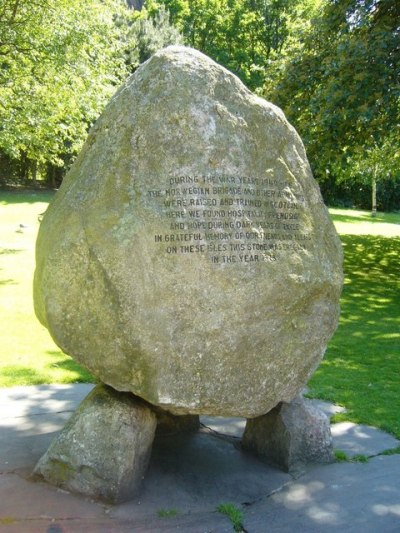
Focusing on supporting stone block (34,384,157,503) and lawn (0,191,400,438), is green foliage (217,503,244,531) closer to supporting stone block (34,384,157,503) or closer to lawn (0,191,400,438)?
supporting stone block (34,384,157,503)

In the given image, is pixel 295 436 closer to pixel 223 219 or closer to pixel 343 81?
pixel 223 219

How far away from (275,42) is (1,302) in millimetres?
30987

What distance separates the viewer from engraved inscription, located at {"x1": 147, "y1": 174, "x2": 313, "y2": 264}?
4035 millimetres

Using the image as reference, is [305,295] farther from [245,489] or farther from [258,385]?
[245,489]

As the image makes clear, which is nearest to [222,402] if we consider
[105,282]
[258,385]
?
[258,385]

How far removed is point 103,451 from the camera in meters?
4.14

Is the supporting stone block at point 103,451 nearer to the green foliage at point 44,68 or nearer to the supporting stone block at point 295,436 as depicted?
the supporting stone block at point 295,436

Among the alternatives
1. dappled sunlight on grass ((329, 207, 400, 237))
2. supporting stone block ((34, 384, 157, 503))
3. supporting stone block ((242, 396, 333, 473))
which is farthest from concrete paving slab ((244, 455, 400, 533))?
dappled sunlight on grass ((329, 207, 400, 237))

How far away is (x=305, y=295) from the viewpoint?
4332 millimetres

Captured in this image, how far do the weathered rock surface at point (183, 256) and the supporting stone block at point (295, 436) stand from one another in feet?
1.41

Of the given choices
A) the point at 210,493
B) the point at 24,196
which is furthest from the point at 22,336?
the point at 24,196

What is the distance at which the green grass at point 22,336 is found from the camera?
7020 millimetres

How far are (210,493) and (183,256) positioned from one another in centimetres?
170

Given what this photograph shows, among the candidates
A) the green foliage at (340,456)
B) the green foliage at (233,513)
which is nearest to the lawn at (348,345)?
the green foliage at (340,456)
